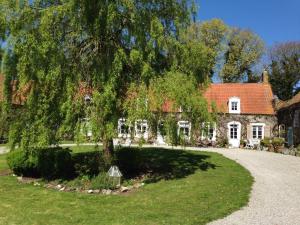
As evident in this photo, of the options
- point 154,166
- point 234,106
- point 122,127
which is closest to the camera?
point 122,127

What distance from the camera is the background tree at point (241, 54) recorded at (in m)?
47.1

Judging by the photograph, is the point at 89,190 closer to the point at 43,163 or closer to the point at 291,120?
the point at 43,163

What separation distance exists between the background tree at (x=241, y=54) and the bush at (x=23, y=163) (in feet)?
116

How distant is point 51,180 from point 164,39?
5905 mm

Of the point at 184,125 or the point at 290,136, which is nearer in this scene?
the point at 184,125

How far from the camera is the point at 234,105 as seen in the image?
33.8 meters

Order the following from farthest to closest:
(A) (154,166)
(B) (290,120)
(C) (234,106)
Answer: (C) (234,106) → (B) (290,120) → (A) (154,166)

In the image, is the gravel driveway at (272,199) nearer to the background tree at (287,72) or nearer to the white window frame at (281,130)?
the white window frame at (281,130)

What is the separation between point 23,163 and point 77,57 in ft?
Answer: 13.6

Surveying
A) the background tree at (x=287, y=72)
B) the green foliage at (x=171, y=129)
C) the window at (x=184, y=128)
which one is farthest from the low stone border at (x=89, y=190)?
the background tree at (x=287, y=72)

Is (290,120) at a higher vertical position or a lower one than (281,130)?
higher

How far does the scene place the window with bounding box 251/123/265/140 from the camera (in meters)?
33.1

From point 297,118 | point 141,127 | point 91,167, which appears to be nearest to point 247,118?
point 297,118

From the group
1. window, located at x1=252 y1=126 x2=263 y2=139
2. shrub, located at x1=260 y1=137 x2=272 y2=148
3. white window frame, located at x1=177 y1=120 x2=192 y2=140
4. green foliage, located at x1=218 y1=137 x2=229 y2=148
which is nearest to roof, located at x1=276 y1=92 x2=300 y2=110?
window, located at x1=252 y1=126 x2=263 y2=139
